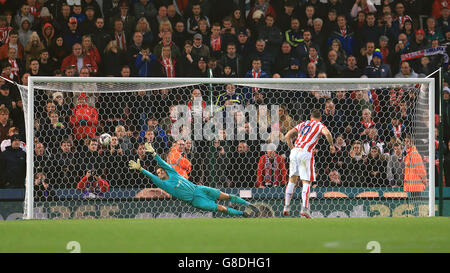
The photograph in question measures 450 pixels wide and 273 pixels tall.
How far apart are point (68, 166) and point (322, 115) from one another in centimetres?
336

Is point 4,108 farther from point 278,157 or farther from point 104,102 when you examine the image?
point 278,157

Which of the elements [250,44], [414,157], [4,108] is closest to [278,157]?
[414,157]

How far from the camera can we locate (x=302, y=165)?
7.75 meters

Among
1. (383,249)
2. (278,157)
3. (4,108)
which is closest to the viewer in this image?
(383,249)

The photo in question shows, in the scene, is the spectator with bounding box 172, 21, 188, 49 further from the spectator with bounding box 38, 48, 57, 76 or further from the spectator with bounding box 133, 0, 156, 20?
the spectator with bounding box 38, 48, 57, 76

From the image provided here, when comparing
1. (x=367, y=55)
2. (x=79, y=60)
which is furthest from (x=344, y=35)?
(x=79, y=60)

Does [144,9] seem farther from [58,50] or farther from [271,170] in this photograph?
[271,170]

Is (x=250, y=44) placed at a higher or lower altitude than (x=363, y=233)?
higher

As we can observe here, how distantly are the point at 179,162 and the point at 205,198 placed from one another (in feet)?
2.36

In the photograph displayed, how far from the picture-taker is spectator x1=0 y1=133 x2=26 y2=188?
8125 mm

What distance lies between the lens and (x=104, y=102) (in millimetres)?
8656

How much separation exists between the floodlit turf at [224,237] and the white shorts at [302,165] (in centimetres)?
286

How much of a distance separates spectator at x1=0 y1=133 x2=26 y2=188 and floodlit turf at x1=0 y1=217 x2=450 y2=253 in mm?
3400

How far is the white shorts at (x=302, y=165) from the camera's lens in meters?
7.72
